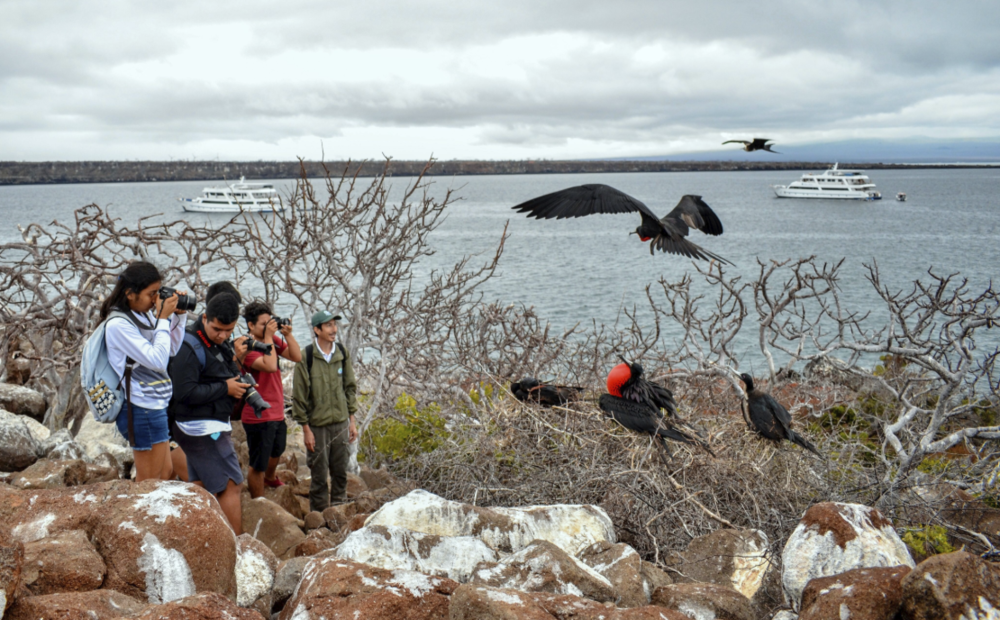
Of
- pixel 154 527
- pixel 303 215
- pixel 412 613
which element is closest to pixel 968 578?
pixel 412 613

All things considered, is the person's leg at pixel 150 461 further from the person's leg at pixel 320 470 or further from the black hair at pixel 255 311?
the person's leg at pixel 320 470

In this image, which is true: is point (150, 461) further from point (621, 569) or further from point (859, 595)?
point (859, 595)

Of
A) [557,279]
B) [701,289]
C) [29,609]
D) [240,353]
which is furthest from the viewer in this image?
[557,279]

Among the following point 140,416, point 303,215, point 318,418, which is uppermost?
point 303,215

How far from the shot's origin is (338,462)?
209 inches

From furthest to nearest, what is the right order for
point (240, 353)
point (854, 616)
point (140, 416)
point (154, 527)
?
point (240, 353)
point (140, 416)
point (154, 527)
point (854, 616)

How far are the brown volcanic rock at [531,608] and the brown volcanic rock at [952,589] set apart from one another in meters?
0.76

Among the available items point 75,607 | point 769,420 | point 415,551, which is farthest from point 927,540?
point 75,607

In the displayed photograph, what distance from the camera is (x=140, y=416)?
3.62 metres

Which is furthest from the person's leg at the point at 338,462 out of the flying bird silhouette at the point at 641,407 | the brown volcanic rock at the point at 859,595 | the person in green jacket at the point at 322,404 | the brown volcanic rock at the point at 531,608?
the brown volcanic rock at the point at 859,595

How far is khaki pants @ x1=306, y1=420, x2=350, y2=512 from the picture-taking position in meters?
5.08

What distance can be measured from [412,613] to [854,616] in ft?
4.97

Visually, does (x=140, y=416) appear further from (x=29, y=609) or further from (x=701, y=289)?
(x=701, y=289)

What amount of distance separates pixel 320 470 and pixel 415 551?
81.5 inches
